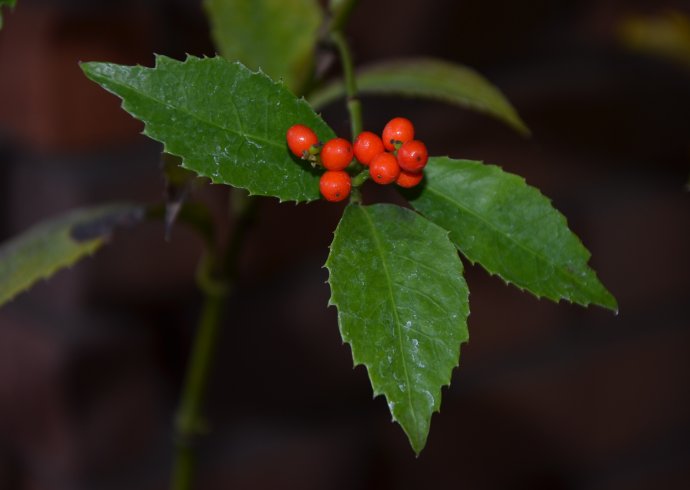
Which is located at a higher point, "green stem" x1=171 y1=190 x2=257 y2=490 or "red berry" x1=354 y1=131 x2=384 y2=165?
"red berry" x1=354 y1=131 x2=384 y2=165

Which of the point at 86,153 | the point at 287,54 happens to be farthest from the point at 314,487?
the point at 287,54

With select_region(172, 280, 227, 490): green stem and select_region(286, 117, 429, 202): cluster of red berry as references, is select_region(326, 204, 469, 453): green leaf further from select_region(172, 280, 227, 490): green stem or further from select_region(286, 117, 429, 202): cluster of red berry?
select_region(172, 280, 227, 490): green stem

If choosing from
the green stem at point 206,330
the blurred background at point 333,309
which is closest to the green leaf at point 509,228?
the green stem at point 206,330

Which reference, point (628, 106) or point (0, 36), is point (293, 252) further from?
point (628, 106)

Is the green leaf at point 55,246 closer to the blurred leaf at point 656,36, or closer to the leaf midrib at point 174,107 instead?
the leaf midrib at point 174,107

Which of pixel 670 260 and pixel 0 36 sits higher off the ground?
pixel 0 36

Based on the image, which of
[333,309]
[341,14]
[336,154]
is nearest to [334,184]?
[336,154]

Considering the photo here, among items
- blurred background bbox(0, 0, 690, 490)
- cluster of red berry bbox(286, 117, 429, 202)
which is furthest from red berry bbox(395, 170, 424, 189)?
blurred background bbox(0, 0, 690, 490)
